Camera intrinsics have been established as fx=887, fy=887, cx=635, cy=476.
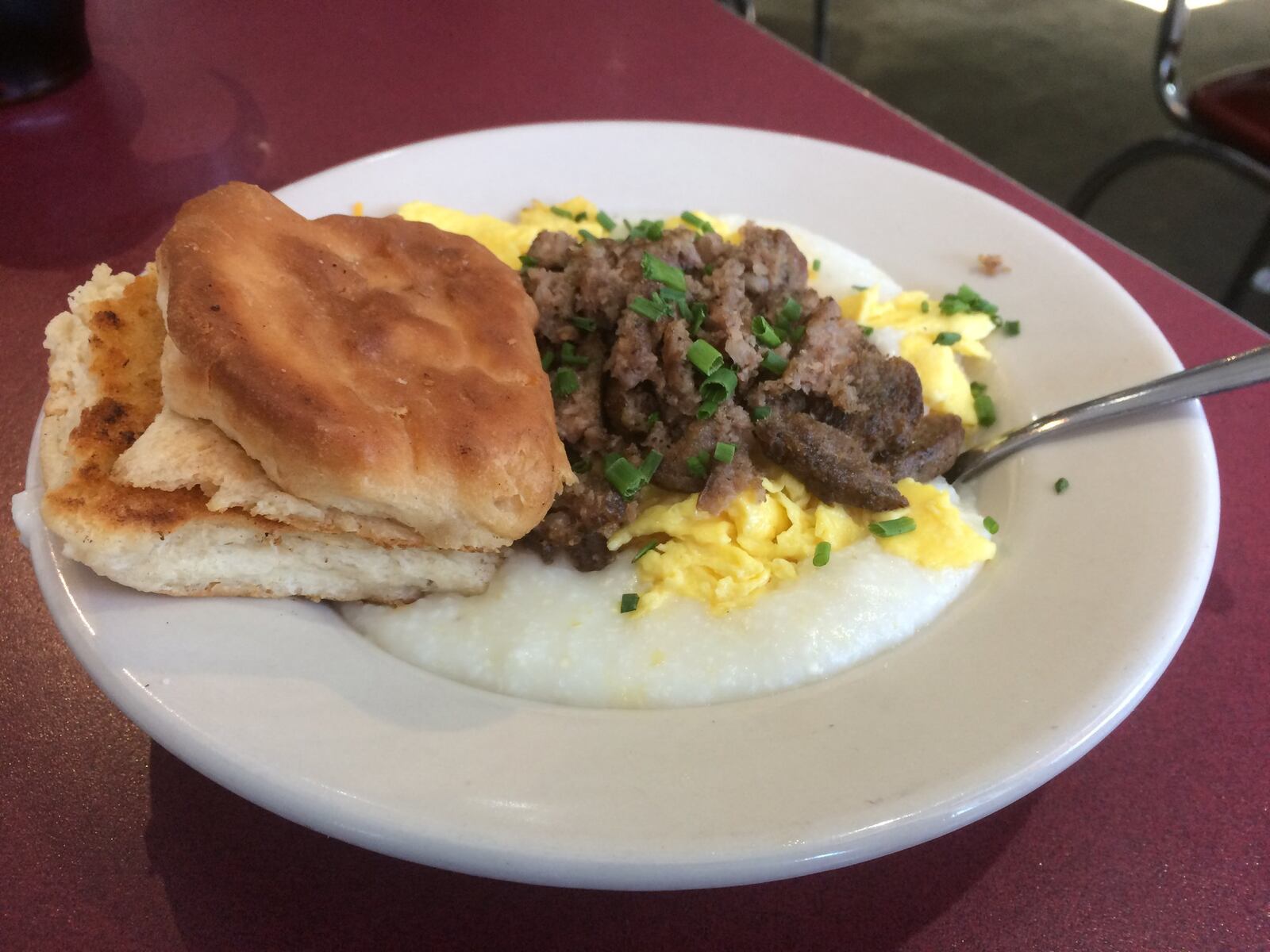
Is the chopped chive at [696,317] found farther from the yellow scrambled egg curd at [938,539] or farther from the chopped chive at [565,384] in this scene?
the yellow scrambled egg curd at [938,539]

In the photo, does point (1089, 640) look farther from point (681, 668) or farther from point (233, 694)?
point (233, 694)

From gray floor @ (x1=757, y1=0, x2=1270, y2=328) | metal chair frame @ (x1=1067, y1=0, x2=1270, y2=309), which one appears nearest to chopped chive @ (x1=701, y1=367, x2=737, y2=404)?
metal chair frame @ (x1=1067, y1=0, x2=1270, y2=309)

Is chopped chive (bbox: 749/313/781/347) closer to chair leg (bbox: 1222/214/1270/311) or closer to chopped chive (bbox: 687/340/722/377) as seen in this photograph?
chopped chive (bbox: 687/340/722/377)

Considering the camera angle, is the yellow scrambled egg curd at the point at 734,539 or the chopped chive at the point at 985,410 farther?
the chopped chive at the point at 985,410

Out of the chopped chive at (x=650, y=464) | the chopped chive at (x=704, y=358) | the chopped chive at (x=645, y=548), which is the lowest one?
the chopped chive at (x=645, y=548)

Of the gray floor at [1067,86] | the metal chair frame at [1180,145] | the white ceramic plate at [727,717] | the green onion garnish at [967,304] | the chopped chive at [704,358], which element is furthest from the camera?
the gray floor at [1067,86]

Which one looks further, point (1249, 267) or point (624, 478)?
point (1249, 267)

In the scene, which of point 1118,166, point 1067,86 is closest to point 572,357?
point 1118,166

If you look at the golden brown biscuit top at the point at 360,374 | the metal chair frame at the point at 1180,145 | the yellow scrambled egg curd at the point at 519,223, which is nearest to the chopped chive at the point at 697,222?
the yellow scrambled egg curd at the point at 519,223

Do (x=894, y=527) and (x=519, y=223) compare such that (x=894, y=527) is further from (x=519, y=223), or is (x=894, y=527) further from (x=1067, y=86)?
(x=1067, y=86)
